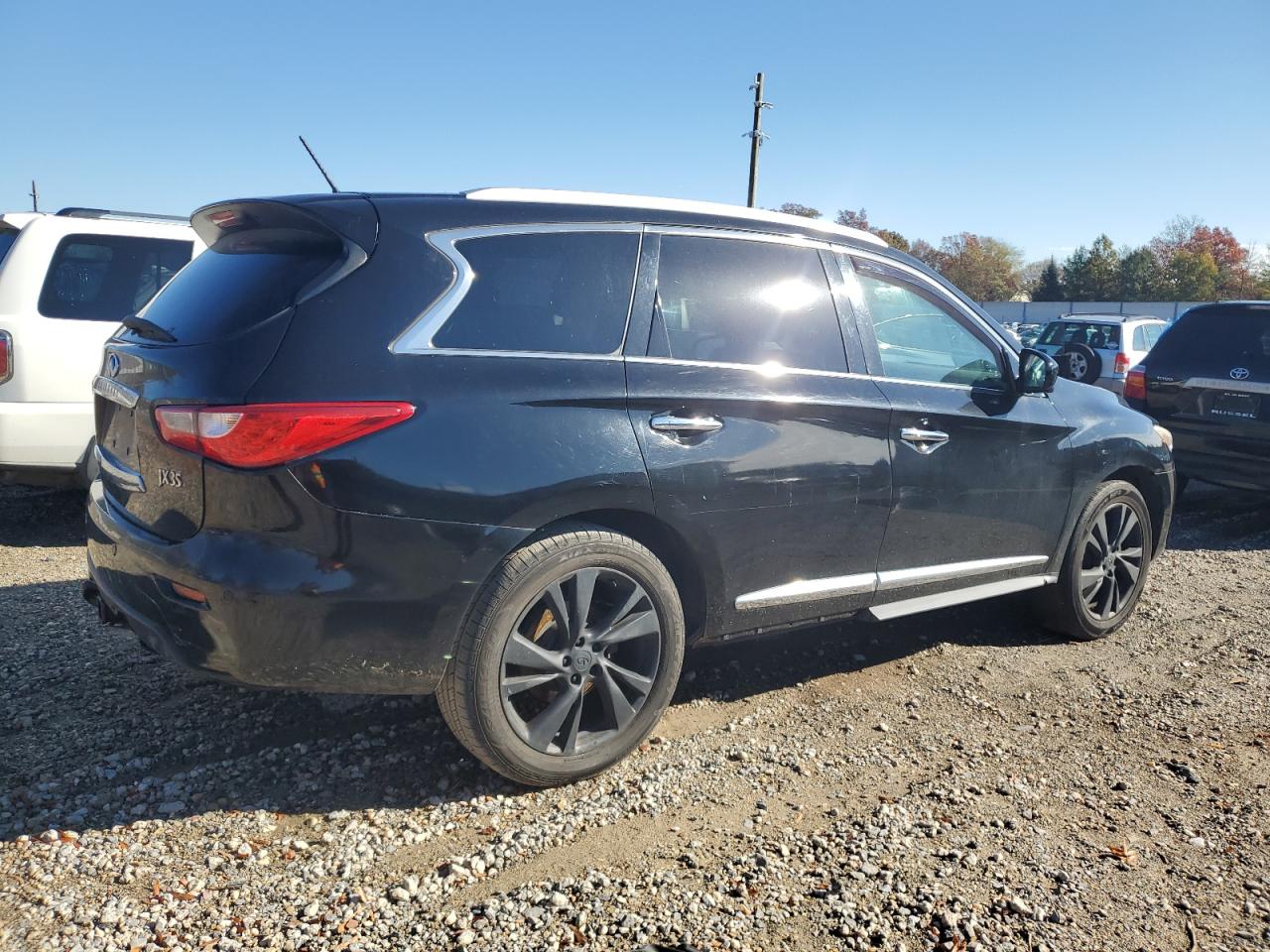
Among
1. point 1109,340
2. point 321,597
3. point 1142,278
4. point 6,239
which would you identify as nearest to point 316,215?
point 321,597

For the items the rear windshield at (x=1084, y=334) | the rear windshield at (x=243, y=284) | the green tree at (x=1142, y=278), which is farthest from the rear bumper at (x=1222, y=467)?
the green tree at (x=1142, y=278)

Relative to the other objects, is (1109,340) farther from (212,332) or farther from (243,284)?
(212,332)

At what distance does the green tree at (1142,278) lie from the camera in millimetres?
71312

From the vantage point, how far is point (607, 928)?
93.7 inches

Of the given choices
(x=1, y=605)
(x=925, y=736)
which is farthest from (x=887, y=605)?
(x=1, y=605)

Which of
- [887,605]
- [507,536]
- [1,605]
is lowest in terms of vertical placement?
[1,605]

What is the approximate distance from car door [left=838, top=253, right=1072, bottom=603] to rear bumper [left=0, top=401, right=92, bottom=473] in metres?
4.62

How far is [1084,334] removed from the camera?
1545cm

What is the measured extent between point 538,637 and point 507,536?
0.40 metres

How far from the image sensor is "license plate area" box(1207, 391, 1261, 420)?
23.7ft

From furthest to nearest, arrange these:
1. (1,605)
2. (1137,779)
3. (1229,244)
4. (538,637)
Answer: (1229,244) < (1,605) < (1137,779) < (538,637)

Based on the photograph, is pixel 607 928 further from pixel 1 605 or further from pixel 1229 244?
pixel 1229 244

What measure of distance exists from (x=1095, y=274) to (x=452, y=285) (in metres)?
80.6

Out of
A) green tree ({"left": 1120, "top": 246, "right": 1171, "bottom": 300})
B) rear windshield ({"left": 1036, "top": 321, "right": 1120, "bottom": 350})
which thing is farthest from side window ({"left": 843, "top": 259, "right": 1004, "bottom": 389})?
green tree ({"left": 1120, "top": 246, "right": 1171, "bottom": 300})
